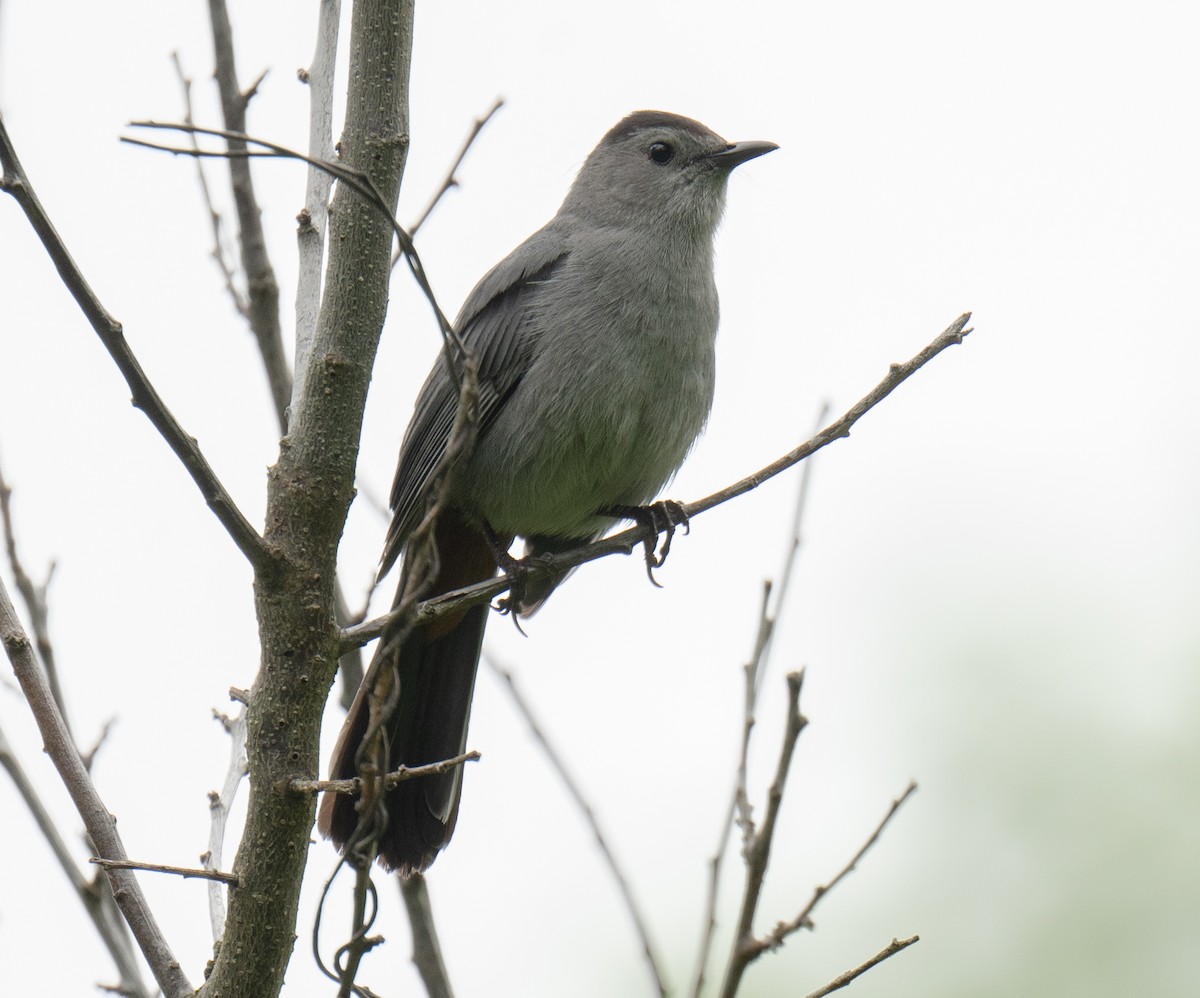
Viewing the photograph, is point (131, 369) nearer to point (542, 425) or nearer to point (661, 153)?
point (542, 425)

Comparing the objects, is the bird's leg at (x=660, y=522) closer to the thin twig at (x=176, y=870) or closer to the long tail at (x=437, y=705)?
the long tail at (x=437, y=705)

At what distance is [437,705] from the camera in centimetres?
446

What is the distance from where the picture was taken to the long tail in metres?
3.98

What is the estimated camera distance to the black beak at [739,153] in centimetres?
514

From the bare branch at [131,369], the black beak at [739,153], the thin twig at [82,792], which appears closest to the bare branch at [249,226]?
the thin twig at [82,792]

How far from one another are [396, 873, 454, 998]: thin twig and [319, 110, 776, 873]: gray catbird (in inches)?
22.0

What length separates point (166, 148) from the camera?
199 cm

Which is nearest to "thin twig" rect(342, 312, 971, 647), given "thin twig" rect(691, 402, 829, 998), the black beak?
"thin twig" rect(691, 402, 829, 998)

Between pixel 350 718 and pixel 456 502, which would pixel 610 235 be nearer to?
→ pixel 456 502

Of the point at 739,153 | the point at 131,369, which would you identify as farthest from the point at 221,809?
the point at 739,153

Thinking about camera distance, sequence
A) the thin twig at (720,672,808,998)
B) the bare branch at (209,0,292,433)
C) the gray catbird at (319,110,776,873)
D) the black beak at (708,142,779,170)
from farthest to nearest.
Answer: the black beak at (708,142,779,170) < the gray catbird at (319,110,776,873) < the bare branch at (209,0,292,433) < the thin twig at (720,672,808,998)

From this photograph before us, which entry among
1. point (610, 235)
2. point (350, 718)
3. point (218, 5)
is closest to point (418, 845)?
point (350, 718)

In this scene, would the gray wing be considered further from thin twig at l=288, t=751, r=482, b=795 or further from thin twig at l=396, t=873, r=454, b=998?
thin twig at l=288, t=751, r=482, b=795

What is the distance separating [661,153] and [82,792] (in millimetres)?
3688
